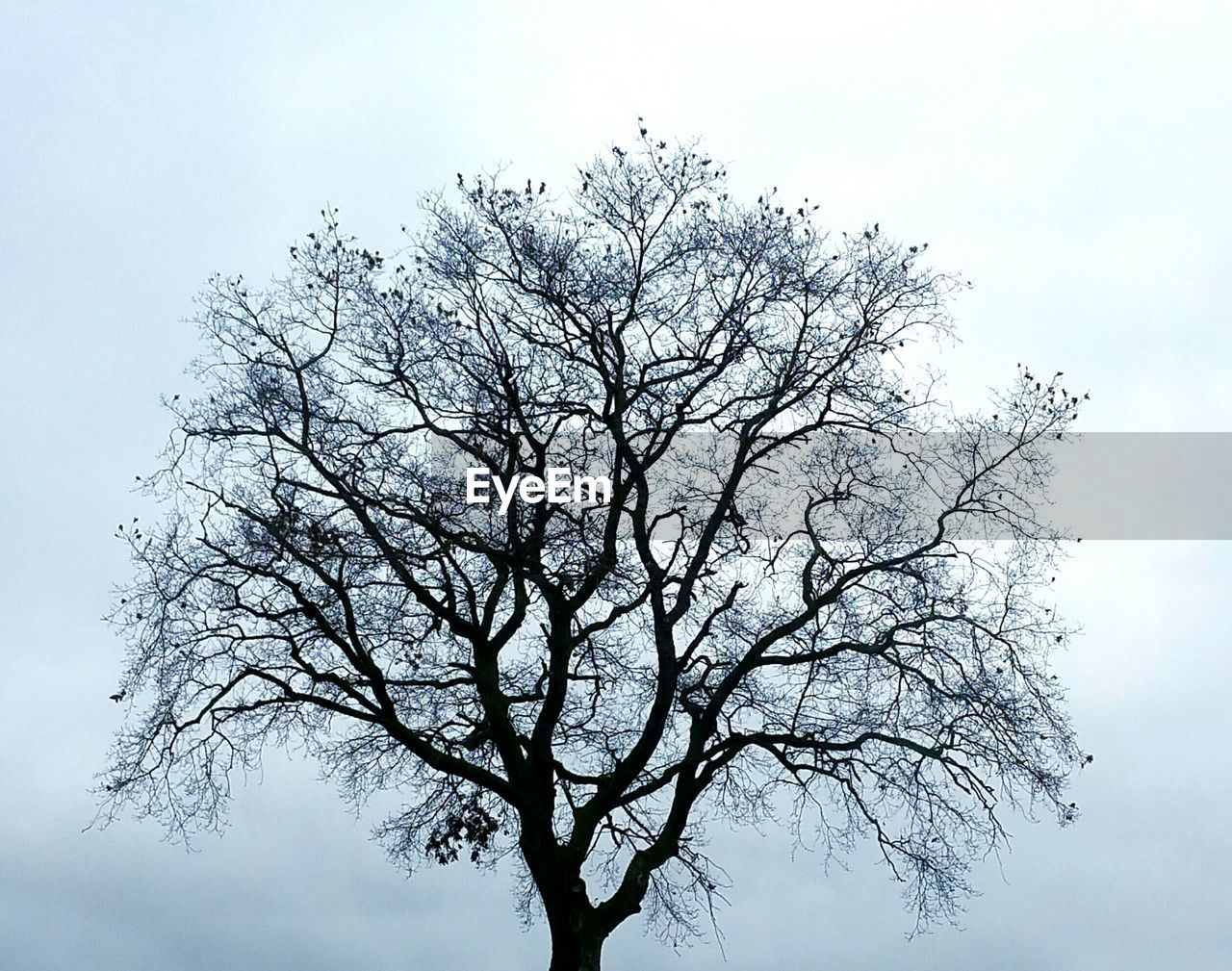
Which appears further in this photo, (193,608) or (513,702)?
(513,702)

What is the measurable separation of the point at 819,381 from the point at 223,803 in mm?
8381

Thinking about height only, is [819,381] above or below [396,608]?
above

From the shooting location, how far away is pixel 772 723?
56.5 ft

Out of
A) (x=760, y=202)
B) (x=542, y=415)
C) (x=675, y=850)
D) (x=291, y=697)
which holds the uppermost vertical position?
(x=760, y=202)

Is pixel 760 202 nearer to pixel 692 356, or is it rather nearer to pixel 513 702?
pixel 692 356

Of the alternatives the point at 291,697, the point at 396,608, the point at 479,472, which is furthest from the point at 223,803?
the point at 479,472

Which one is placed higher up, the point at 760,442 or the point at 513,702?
the point at 760,442

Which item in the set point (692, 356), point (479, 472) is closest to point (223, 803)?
point (479, 472)

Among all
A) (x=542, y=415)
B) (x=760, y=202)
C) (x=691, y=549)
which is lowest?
(x=691, y=549)

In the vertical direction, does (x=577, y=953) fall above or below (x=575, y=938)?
below

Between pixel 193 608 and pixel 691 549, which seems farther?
pixel 691 549

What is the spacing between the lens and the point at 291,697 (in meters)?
16.8

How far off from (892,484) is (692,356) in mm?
2876

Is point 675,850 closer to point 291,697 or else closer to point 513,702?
point 513,702
